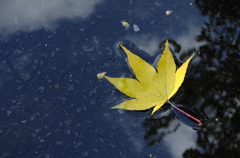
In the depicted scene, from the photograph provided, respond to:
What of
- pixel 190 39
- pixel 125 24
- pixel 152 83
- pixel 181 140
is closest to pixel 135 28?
pixel 125 24

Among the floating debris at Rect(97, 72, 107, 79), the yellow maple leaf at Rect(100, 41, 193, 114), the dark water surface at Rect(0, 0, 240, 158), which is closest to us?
the yellow maple leaf at Rect(100, 41, 193, 114)

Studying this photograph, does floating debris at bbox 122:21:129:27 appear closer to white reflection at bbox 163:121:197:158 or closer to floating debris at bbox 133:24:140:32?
floating debris at bbox 133:24:140:32

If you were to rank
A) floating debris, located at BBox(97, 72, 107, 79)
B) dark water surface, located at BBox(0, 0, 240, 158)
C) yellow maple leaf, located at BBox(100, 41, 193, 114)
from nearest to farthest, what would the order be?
yellow maple leaf, located at BBox(100, 41, 193, 114) < dark water surface, located at BBox(0, 0, 240, 158) < floating debris, located at BBox(97, 72, 107, 79)

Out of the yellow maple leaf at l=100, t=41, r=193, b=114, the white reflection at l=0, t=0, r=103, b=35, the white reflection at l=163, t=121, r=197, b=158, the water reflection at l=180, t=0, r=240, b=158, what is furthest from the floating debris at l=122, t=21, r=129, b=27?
the white reflection at l=163, t=121, r=197, b=158

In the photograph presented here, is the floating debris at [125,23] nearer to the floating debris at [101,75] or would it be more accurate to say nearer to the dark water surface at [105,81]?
the dark water surface at [105,81]

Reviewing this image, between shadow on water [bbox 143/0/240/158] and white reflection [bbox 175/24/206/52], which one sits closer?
shadow on water [bbox 143/0/240/158]

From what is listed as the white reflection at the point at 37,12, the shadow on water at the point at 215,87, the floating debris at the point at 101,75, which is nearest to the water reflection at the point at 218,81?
the shadow on water at the point at 215,87

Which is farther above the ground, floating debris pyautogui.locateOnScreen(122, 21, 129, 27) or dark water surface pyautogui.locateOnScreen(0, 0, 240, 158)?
floating debris pyautogui.locateOnScreen(122, 21, 129, 27)
